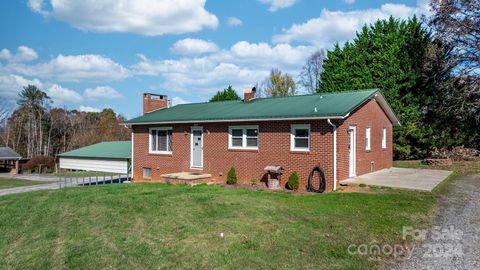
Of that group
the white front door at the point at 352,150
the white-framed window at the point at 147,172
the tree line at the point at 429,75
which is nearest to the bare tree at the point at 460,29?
the tree line at the point at 429,75

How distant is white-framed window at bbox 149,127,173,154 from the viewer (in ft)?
60.5

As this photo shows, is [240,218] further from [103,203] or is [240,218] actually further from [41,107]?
[41,107]

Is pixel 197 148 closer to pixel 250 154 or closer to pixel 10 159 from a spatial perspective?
pixel 250 154

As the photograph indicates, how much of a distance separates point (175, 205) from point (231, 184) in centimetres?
593

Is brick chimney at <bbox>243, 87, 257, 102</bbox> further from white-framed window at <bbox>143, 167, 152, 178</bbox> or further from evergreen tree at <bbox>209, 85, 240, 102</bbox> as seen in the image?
evergreen tree at <bbox>209, 85, 240, 102</bbox>

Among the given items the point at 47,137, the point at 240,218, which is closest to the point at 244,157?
the point at 240,218

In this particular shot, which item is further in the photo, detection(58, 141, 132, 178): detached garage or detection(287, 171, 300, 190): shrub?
detection(58, 141, 132, 178): detached garage

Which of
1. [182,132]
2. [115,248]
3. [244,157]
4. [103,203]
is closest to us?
[115,248]

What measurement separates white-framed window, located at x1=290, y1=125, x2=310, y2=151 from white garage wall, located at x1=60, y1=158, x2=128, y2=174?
1067 centimetres

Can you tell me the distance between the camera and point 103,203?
10.2 m

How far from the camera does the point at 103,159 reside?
21.5m

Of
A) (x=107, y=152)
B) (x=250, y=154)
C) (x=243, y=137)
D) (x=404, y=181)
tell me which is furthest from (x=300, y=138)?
(x=107, y=152)

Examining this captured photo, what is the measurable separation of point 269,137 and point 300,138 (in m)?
1.28

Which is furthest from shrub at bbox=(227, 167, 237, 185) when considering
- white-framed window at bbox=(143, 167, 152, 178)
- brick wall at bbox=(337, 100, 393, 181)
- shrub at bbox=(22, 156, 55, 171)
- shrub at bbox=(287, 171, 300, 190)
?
shrub at bbox=(22, 156, 55, 171)
